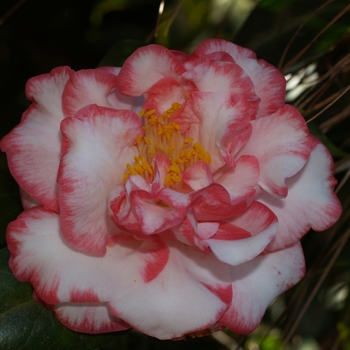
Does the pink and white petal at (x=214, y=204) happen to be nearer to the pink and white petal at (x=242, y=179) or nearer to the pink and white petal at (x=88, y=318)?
the pink and white petal at (x=242, y=179)

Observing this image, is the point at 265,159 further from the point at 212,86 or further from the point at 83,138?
the point at 83,138

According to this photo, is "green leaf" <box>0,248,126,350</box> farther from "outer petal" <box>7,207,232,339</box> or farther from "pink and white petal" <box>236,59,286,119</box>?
"pink and white petal" <box>236,59,286,119</box>

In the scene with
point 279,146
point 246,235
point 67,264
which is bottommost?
point 67,264

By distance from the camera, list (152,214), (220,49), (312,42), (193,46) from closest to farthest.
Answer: (152,214), (220,49), (312,42), (193,46)

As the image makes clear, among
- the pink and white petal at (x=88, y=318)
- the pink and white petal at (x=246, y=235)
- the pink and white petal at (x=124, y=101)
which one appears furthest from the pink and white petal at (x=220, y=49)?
the pink and white petal at (x=88, y=318)

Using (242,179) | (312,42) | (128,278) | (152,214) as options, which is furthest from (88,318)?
(312,42)

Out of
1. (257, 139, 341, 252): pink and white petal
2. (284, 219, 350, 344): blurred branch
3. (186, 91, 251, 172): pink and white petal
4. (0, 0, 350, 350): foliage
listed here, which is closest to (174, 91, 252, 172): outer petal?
(186, 91, 251, 172): pink and white petal

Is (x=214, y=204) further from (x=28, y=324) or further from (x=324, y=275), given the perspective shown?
(x=324, y=275)
